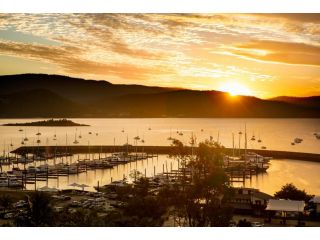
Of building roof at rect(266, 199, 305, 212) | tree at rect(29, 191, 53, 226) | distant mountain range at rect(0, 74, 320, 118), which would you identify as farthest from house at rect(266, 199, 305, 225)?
tree at rect(29, 191, 53, 226)

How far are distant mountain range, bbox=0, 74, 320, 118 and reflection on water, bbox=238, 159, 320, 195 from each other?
305 cm

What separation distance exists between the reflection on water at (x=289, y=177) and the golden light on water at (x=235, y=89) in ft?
12.0

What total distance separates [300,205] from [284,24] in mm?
2111

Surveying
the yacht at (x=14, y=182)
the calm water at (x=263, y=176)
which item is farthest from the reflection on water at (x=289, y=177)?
the yacht at (x=14, y=182)

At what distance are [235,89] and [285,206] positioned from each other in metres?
1.66

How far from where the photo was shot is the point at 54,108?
690 centimetres

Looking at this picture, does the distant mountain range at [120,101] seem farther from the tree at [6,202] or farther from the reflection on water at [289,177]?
the reflection on water at [289,177]

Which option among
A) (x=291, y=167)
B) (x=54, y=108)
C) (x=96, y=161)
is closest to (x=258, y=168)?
(x=291, y=167)

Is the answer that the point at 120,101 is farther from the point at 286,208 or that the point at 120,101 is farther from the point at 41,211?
the point at 286,208

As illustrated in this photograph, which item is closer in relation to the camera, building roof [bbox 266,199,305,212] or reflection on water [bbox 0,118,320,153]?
building roof [bbox 266,199,305,212]

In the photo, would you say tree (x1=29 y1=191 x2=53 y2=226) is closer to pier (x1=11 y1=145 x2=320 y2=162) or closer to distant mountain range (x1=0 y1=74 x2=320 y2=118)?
distant mountain range (x1=0 y1=74 x2=320 y2=118)

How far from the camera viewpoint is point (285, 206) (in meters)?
5.32

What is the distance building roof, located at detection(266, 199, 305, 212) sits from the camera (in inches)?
207
